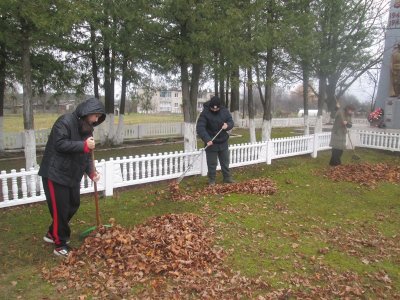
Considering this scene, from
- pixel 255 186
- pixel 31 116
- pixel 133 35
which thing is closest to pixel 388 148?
pixel 255 186

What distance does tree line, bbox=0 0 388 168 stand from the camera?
745 centimetres

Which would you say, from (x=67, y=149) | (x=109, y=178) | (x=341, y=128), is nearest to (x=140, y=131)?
(x=341, y=128)

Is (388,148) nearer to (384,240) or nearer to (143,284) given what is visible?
(384,240)

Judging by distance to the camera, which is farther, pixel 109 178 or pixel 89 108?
pixel 109 178

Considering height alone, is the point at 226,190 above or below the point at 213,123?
below

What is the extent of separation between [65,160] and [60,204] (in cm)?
56

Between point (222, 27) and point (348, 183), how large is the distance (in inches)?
197

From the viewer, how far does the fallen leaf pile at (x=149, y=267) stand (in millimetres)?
3757

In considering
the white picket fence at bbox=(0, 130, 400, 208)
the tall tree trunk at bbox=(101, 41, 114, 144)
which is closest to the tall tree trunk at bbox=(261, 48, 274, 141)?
the white picket fence at bbox=(0, 130, 400, 208)

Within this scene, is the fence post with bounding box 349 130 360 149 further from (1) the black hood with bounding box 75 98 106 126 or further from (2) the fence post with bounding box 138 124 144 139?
(1) the black hood with bounding box 75 98 106 126

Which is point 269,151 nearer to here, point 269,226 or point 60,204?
point 269,226

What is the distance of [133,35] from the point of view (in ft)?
30.6

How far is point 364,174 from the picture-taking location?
946cm

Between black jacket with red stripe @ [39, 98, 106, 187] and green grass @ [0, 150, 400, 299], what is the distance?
1.11 metres
